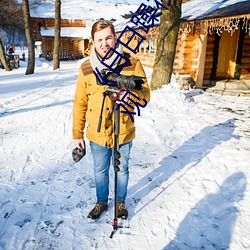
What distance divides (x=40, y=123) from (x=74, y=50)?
28.3 meters

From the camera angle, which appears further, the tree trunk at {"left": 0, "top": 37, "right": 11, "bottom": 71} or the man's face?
the tree trunk at {"left": 0, "top": 37, "right": 11, "bottom": 71}

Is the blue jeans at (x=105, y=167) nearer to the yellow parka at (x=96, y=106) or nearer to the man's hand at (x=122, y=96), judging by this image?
the yellow parka at (x=96, y=106)

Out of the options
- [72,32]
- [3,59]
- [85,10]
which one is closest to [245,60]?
[3,59]

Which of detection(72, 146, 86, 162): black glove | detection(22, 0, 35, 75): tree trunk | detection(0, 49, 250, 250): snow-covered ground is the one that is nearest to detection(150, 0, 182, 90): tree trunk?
detection(0, 49, 250, 250): snow-covered ground

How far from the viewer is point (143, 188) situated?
121 inches

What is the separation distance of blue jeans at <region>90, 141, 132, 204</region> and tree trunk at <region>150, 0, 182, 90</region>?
553cm

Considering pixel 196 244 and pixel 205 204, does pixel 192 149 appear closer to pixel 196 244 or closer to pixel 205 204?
pixel 205 204

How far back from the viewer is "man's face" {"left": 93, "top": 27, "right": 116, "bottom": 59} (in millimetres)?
1776

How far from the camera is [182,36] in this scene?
10.1 meters

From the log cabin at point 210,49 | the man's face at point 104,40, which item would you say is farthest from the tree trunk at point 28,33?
the man's face at point 104,40

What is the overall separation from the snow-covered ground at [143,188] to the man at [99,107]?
361 mm

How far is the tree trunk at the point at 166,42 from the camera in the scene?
6.90m

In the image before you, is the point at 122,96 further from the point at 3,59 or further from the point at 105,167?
the point at 3,59

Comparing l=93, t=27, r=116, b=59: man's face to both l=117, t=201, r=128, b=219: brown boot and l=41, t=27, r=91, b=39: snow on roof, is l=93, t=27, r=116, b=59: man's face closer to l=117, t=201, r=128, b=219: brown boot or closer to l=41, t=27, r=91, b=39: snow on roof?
l=117, t=201, r=128, b=219: brown boot
